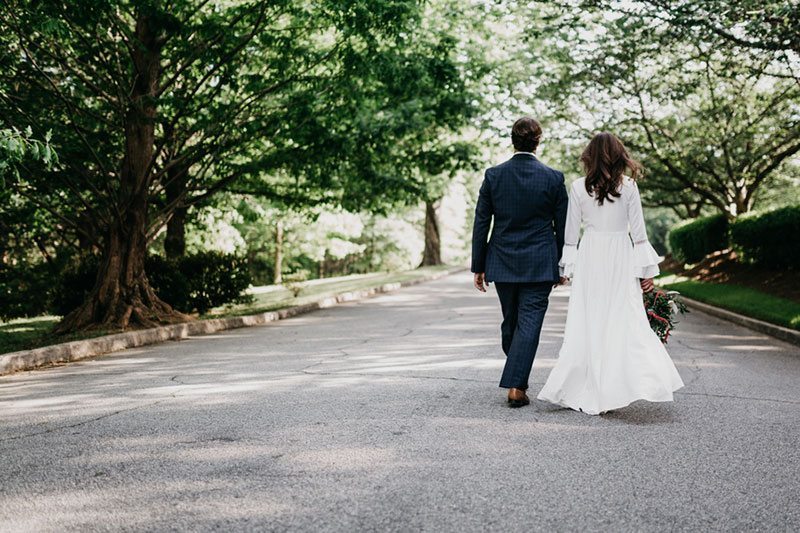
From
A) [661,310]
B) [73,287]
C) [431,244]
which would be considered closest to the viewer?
[661,310]

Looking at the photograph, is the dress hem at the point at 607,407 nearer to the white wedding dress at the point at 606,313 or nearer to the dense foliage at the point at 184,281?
the white wedding dress at the point at 606,313

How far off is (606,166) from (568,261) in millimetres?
788

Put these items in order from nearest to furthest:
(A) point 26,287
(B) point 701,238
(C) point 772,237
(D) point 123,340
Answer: (D) point 123,340, (C) point 772,237, (A) point 26,287, (B) point 701,238

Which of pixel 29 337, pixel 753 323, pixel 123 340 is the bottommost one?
pixel 753 323

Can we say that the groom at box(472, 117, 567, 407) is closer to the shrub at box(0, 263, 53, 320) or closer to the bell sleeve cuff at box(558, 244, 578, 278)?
the bell sleeve cuff at box(558, 244, 578, 278)

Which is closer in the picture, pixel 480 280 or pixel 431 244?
pixel 480 280

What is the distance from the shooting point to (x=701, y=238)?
2589 cm

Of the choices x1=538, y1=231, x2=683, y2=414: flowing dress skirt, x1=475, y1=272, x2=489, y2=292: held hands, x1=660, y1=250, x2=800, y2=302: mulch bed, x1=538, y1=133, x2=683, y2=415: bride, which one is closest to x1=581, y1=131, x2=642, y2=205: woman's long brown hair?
x1=538, y1=133, x2=683, y2=415: bride

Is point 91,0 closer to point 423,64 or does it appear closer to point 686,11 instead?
point 423,64

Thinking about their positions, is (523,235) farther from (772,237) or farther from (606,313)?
(772,237)

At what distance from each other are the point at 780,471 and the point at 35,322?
49.3 ft

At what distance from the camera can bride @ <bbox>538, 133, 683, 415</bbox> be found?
18.1 feet

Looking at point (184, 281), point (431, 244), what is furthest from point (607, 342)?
point (431, 244)

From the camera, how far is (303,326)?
42.5 feet
